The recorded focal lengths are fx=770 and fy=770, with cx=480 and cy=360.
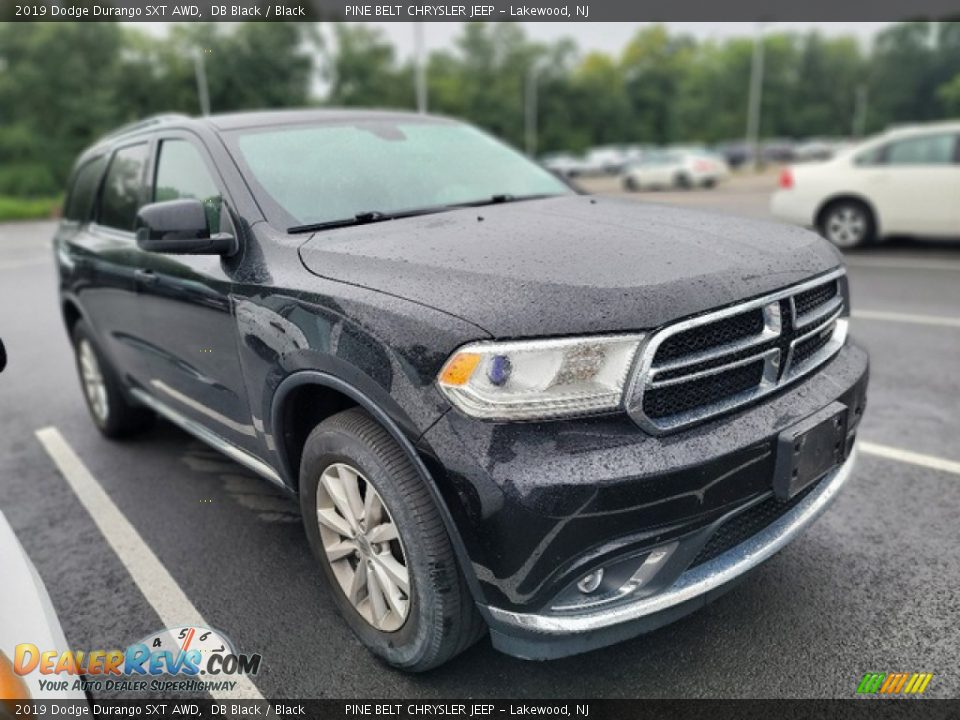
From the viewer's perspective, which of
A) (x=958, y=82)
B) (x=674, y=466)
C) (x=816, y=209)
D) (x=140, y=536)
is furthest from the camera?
(x=958, y=82)

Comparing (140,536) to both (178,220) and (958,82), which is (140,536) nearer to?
(178,220)

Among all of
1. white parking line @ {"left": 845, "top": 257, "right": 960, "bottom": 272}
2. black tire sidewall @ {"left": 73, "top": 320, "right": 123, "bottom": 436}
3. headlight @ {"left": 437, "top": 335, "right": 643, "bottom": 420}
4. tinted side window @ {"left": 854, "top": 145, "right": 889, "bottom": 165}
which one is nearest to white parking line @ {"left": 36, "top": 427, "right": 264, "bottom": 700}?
black tire sidewall @ {"left": 73, "top": 320, "right": 123, "bottom": 436}

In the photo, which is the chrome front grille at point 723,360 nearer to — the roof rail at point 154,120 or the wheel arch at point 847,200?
the roof rail at point 154,120

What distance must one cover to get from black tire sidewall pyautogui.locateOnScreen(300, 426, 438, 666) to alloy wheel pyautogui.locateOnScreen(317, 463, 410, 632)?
0.03 m

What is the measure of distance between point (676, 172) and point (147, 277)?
25586mm

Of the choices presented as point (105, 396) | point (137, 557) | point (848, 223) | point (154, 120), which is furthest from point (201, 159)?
point (848, 223)

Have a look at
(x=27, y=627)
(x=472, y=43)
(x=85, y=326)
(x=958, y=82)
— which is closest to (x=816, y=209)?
(x=85, y=326)

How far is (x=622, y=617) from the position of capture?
202cm

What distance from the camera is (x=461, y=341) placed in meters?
2.00

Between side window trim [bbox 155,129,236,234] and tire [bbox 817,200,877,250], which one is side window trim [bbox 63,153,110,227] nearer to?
side window trim [bbox 155,129,236,234]

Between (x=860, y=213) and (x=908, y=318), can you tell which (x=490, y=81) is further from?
(x=908, y=318)

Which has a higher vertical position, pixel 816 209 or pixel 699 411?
pixel 699 411

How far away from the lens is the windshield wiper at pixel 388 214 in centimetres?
282

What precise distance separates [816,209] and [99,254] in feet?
29.8
